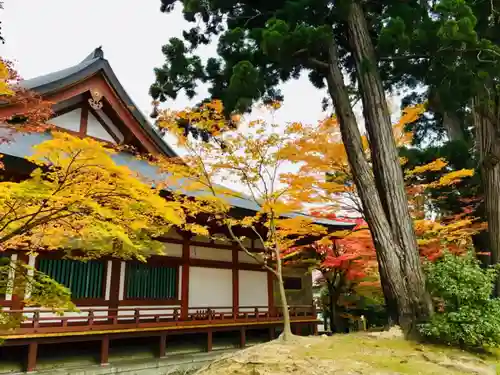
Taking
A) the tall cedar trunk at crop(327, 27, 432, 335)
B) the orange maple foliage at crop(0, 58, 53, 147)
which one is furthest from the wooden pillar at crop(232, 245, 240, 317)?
the orange maple foliage at crop(0, 58, 53, 147)

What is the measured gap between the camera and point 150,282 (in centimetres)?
980

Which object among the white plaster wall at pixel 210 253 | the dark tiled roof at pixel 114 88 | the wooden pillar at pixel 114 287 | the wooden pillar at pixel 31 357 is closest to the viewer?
the wooden pillar at pixel 31 357

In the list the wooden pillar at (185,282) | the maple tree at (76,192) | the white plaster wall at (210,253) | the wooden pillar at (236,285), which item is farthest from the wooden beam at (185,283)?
the maple tree at (76,192)

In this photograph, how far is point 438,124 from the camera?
1420 centimetres

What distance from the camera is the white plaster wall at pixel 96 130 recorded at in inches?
419

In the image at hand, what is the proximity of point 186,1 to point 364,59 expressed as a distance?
402 centimetres

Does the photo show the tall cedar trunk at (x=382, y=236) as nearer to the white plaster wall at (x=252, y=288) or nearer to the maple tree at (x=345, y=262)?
the maple tree at (x=345, y=262)

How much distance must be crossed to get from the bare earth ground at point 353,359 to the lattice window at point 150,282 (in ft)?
15.4

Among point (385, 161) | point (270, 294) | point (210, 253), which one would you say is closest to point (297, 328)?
point (270, 294)

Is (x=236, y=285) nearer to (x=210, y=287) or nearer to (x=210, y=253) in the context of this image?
(x=210, y=287)

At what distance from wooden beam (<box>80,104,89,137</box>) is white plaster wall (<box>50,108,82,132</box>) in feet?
0.25

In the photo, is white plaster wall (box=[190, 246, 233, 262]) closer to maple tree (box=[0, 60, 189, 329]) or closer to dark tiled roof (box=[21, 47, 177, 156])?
dark tiled roof (box=[21, 47, 177, 156])

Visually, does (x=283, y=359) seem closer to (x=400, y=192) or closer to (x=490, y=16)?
(x=400, y=192)

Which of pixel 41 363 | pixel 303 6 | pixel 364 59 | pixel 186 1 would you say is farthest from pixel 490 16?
pixel 41 363
